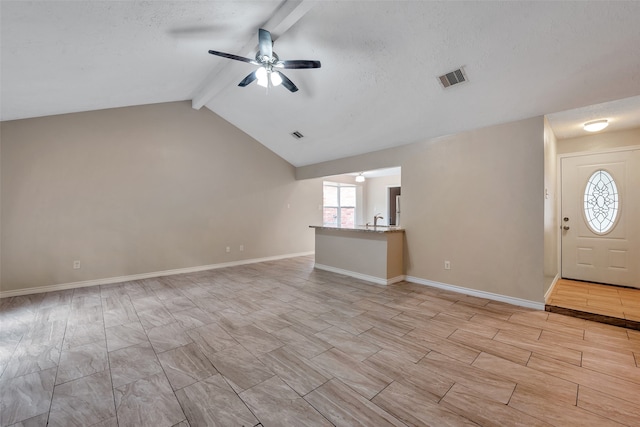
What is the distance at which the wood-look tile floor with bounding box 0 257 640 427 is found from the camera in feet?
5.13

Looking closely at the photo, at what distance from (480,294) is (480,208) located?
122 cm

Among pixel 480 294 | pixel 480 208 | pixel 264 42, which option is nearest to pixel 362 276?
pixel 480 294

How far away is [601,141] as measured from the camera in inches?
156

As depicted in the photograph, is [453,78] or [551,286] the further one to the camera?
[551,286]

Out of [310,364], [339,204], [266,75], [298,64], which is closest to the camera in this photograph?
→ [310,364]

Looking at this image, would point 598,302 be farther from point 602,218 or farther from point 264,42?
point 264,42

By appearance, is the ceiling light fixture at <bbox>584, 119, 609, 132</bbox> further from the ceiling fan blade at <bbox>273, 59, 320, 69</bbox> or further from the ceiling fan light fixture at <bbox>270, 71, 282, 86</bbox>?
the ceiling fan light fixture at <bbox>270, 71, 282, 86</bbox>

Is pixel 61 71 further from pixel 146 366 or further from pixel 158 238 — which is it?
pixel 146 366

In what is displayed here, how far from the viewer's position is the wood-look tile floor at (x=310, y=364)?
5.13ft

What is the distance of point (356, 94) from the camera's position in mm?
3762

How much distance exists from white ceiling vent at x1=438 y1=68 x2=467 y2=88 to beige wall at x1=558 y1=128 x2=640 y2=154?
2.77 meters

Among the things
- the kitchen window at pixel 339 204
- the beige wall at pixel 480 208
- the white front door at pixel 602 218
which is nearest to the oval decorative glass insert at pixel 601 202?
the white front door at pixel 602 218

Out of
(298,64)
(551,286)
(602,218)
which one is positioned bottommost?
(551,286)

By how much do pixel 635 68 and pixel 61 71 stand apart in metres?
5.86
